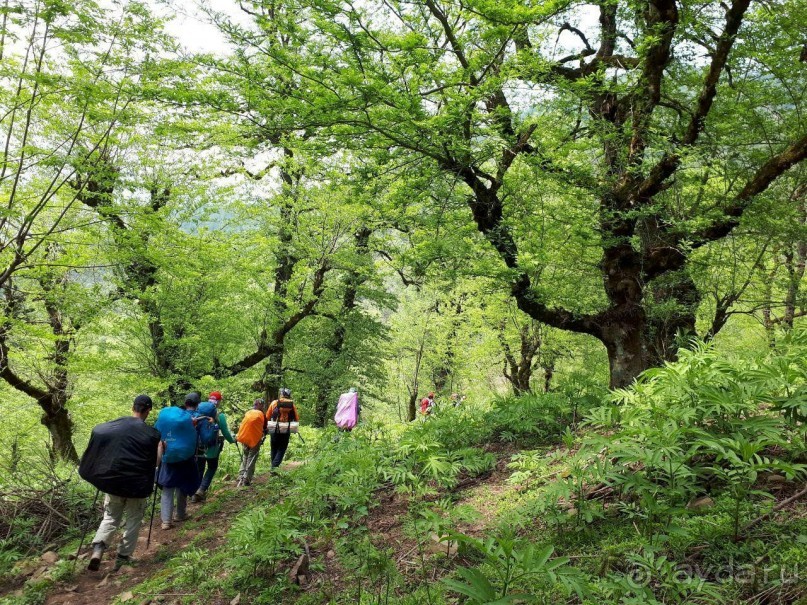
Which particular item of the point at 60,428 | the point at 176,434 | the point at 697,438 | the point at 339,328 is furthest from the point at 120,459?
the point at 339,328

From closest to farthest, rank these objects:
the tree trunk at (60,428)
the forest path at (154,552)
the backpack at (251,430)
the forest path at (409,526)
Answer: the forest path at (409,526) < the forest path at (154,552) < the backpack at (251,430) < the tree trunk at (60,428)

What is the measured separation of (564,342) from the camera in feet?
52.5

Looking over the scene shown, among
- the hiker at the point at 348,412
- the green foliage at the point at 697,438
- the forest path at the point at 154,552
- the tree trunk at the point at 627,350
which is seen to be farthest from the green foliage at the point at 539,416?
the hiker at the point at 348,412

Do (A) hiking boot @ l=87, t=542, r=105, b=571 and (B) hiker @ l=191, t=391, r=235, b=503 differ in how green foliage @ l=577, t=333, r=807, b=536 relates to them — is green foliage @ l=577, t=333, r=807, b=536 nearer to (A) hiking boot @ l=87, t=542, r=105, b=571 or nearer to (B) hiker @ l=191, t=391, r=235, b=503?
(A) hiking boot @ l=87, t=542, r=105, b=571

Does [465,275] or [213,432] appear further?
[465,275]

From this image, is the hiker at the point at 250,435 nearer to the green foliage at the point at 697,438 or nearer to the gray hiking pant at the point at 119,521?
the gray hiking pant at the point at 119,521

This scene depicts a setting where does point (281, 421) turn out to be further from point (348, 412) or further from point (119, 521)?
point (119, 521)

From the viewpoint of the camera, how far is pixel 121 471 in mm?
5457

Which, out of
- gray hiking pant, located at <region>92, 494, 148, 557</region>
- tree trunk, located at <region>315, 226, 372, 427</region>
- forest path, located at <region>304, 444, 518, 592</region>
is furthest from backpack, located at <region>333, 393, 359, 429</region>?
tree trunk, located at <region>315, 226, 372, 427</region>

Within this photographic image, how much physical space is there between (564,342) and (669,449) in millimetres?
13481

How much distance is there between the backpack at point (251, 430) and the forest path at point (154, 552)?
2.87 feet

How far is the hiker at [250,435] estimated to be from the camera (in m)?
8.47

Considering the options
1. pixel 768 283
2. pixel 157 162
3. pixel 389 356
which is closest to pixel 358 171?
pixel 157 162

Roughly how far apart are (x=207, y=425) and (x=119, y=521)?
207cm
